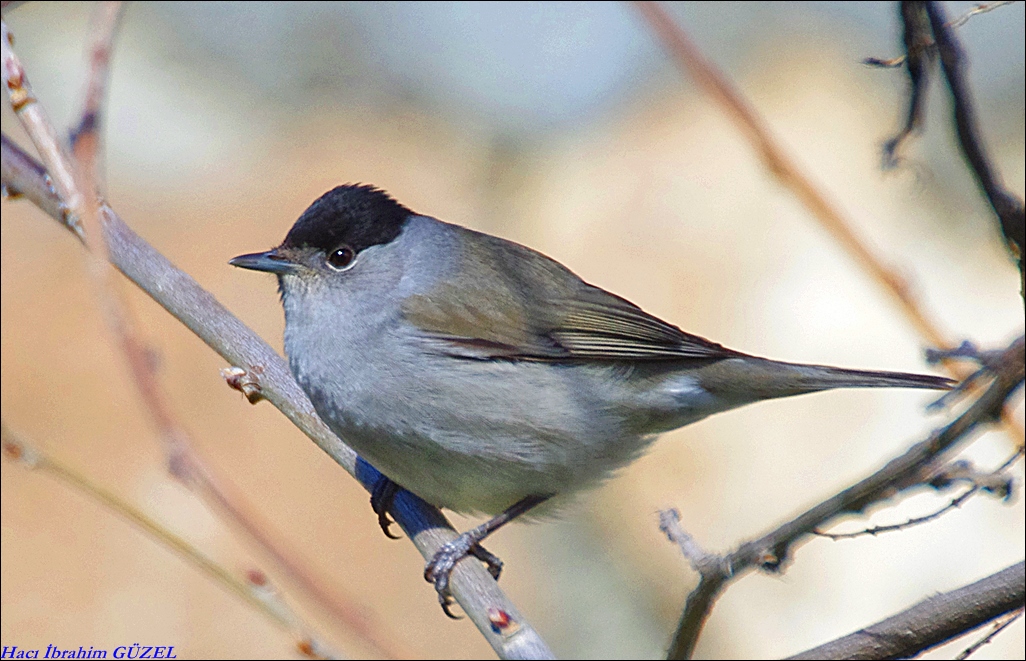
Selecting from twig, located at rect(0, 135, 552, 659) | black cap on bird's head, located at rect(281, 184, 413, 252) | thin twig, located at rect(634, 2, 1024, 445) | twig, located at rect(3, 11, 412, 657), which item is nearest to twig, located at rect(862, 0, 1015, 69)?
thin twig, located at rect(634, 2, 1024, 445)

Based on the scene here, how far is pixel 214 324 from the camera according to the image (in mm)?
3023

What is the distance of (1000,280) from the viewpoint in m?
5.90

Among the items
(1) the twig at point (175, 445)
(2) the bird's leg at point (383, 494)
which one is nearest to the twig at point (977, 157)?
(1) the twig at point (175, 445)

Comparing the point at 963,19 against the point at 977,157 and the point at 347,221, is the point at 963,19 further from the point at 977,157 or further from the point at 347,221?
the point at 347,221

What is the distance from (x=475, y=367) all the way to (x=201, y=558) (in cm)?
144

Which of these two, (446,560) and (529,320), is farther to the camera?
(529,320)

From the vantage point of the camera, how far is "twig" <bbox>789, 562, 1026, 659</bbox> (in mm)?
1801

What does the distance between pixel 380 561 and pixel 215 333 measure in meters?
2.80

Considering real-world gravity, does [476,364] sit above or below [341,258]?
below

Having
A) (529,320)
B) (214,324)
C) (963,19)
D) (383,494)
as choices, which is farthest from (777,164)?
(383,494)

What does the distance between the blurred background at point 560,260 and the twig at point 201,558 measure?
1584mm

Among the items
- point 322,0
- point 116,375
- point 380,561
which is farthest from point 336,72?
point 380,561

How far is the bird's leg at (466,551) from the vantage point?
2.95 metres

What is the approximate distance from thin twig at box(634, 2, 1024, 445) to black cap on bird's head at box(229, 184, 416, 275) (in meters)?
1.50
